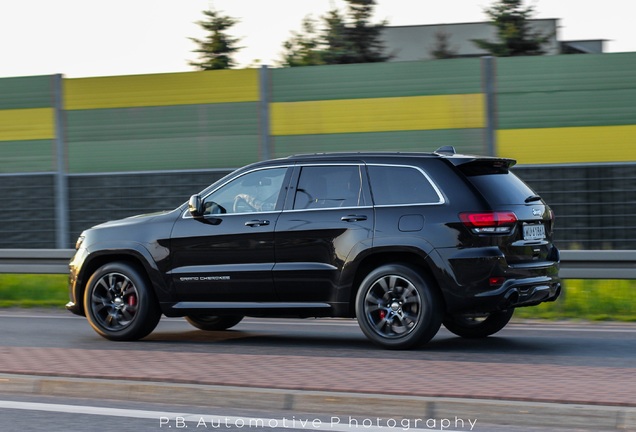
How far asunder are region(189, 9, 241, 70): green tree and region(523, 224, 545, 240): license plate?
22968 mm

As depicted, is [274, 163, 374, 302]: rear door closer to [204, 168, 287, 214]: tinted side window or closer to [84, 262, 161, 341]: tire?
[204, 168, 287, 214]: tinted side window

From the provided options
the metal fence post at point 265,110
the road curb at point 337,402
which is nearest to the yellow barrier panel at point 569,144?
the metal fence post at point 265,110

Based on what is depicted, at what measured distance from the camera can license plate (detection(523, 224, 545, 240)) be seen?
9.69 meters

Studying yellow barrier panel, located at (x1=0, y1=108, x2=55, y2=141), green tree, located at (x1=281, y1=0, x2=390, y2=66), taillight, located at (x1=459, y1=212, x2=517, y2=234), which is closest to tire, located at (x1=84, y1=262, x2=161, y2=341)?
taillight, located at (x1=459, y1=212, x2=517, y2=234)

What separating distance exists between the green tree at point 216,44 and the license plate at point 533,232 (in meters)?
23.0

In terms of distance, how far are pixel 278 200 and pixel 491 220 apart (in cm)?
203

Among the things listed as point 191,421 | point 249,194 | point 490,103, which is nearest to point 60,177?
point 490,103

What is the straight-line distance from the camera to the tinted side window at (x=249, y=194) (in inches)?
412

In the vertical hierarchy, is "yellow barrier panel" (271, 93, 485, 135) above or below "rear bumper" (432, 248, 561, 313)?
above

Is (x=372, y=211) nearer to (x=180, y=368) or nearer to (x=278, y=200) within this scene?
(x=278, y=200)

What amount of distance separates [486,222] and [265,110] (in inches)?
351

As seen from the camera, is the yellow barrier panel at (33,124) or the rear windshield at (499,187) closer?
the rear windshield at (499,187)

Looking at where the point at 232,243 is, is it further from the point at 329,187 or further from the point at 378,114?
the point at 378,114

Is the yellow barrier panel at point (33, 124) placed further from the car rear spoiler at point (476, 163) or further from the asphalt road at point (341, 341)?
the car rear spoiler at point (476, 163)
